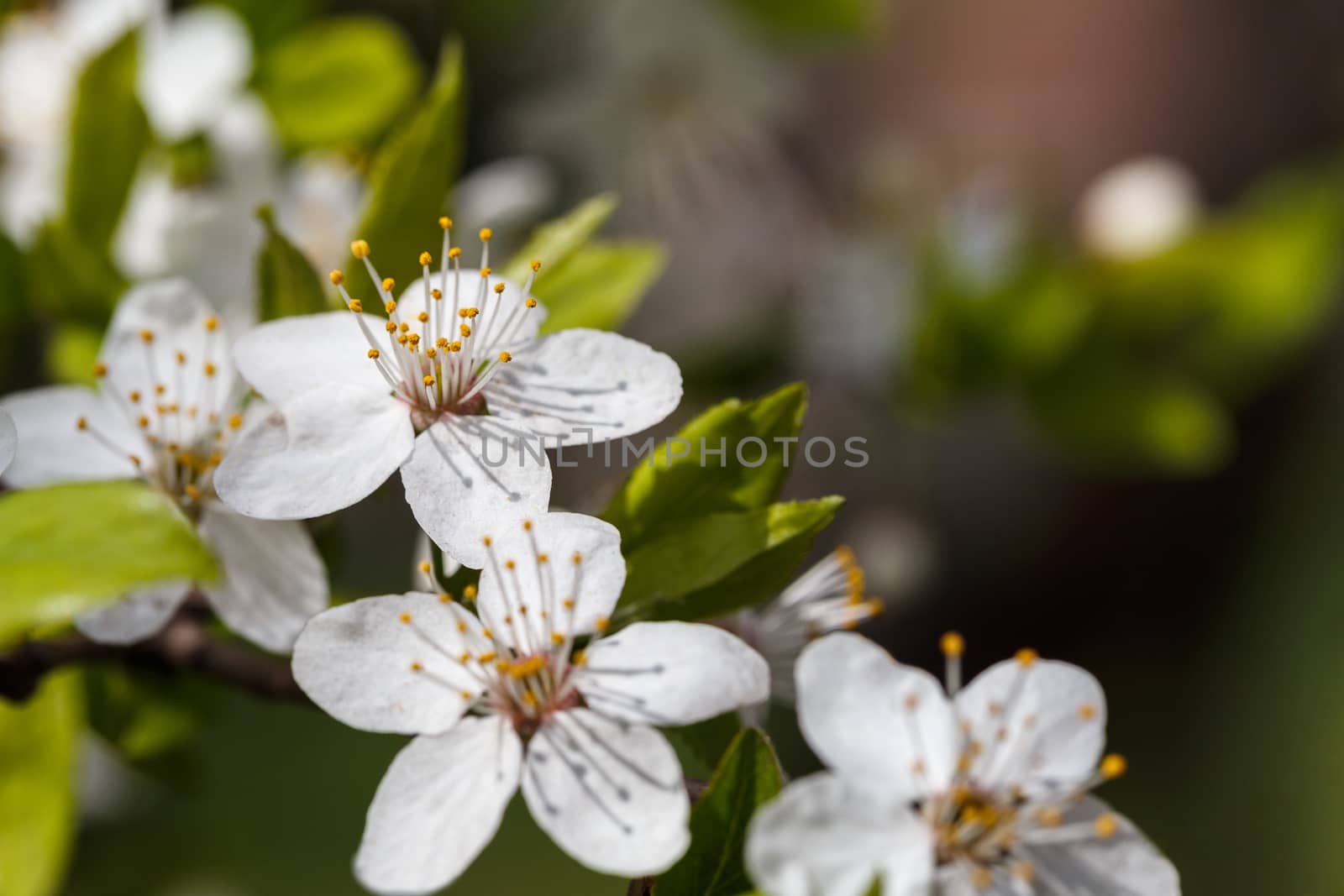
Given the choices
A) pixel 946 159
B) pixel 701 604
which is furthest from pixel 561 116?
pixel 701 604

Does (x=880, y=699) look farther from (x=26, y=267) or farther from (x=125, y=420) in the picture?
(x=26, y=267)

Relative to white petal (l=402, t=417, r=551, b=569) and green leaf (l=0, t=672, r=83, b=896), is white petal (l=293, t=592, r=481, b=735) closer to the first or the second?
white petal (l=402, t=417, r=551, b=569)

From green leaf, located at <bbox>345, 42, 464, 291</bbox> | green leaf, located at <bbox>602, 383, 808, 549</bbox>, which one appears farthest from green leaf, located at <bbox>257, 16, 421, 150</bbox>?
green leaf, located at <bbox>602, 383, 808, 549</bbox>

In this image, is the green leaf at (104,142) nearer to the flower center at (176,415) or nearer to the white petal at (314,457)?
the flower center at (176,415)

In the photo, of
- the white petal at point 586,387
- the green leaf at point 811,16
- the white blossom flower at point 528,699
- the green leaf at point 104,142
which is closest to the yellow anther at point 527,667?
the white blossom flower at point 528,699

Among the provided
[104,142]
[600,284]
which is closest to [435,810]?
[600,284]

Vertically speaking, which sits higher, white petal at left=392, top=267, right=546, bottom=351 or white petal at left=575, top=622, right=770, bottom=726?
white petal at left=392, top=267, right=546, bottom=351

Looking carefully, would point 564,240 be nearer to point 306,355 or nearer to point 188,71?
point 306,355
